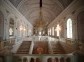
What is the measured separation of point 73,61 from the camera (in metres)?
7.01

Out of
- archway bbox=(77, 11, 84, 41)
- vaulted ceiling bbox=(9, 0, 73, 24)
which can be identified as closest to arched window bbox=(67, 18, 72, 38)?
vaulted ceiling bbox=(9, 0, 73, 24)

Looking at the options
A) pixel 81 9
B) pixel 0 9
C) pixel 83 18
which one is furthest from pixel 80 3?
pixel 0 9

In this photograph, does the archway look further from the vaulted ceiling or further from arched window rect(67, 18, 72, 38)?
the vaulted ceiling

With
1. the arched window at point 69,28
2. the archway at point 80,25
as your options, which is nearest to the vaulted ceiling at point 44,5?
the arched window at point 69,28

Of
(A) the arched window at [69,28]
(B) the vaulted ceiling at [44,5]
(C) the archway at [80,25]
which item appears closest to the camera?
(C) the archway at [80,25]

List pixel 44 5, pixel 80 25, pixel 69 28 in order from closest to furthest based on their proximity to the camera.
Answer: pixel 80 25, pixel 69 28, pixel 44 5

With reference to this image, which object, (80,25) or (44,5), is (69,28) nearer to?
(80,25)

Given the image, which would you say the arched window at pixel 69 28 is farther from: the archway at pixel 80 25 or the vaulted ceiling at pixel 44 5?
the archway at pixel 80 25

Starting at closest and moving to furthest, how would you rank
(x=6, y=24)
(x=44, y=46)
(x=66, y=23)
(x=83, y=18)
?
(x=83, y=18) < (x=6, y=24) < (x=66, y=23) < (x=44, y=46)

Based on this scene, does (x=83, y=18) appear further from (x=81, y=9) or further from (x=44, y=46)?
(x=44, y=46)

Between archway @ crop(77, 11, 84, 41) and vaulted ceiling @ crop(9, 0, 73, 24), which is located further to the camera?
vaulted ceiling @ crop(9, 0, 73, 24)

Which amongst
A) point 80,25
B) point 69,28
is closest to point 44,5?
point 69,28

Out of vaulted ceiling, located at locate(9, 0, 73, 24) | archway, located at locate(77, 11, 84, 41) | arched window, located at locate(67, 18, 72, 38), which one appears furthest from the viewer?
vaulted ceiling, located at locate(9, 0, 73, 24)

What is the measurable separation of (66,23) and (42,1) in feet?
31.8
